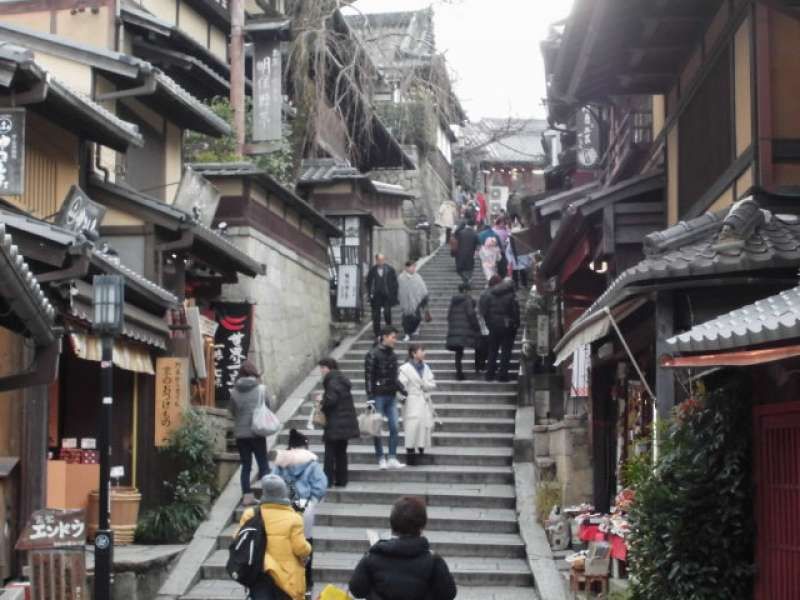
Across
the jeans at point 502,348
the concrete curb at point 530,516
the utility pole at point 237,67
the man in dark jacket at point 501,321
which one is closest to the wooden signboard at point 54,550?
the concrete curb at point 530,516

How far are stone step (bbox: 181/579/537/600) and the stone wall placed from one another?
672 cm

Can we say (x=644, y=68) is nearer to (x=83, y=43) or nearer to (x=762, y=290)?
(x=762, y=290)

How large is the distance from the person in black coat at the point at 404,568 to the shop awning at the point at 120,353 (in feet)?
25.0

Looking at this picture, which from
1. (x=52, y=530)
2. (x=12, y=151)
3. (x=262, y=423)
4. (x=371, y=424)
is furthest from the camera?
(x=371, y=424)

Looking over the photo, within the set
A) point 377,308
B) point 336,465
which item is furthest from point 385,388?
point 377,308

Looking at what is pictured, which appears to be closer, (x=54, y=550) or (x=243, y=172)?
(x=54, y=550)

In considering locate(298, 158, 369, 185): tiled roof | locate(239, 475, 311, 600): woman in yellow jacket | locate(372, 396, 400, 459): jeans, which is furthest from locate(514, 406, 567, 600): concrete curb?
locate(298, 158, 369, 185): tiled roof

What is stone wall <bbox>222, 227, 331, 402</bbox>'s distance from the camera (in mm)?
22828

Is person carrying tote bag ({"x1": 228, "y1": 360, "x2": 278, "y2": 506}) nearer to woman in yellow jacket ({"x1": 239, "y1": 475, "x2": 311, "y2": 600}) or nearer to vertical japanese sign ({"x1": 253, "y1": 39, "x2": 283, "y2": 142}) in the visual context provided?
woman in yellow jacket ({"x1": 239, "y1": 475, "x2": 311, "y2": 600})

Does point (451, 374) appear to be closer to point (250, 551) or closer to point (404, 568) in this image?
point (250, 551)

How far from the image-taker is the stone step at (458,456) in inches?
802

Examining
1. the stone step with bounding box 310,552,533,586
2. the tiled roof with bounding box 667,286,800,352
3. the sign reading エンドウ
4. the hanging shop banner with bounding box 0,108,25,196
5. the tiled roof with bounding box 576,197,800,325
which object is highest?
the hanging shop banner with bounding box 0,108,25,196

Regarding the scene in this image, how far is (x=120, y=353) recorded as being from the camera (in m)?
16.9

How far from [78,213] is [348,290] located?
43.3ft
